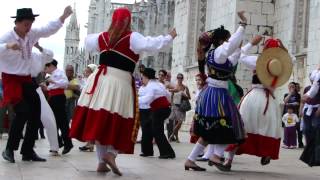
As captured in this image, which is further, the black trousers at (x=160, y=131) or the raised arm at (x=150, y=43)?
the black trousers at (x=160, y=131)

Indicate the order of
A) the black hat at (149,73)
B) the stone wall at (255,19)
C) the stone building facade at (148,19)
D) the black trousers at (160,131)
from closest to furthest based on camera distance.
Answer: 1. the black trousers at (160,131)
2. the black hat at (149,73)
3. the stone wall at (255,19)
4. the stone building facade at (148,19)

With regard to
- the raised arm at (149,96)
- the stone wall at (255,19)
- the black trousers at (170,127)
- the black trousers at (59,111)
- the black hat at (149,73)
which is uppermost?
the stone wall at (255,19)

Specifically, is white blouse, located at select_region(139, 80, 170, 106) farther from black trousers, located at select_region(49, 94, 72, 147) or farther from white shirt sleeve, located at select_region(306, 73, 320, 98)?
white shirt sleeve, located at select_region(306, 73, 320, 98)

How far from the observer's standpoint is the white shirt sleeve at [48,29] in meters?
7.73

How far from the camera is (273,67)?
7922 mm

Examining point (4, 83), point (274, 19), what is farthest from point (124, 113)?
point (274, 19)

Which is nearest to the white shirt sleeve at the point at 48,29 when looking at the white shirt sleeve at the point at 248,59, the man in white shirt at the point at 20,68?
the man in white shirt at the point at 20,68

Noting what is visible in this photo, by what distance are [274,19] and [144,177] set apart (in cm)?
1056

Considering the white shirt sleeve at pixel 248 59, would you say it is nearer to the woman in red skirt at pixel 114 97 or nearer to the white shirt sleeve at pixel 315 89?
the white shirt sleeve at pixel 315 89

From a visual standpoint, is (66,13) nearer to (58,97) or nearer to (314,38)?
(58,97)

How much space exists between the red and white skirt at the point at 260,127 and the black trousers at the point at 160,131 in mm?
1801

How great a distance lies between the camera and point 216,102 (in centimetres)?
748

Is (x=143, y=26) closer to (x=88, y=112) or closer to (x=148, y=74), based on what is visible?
(x=148, y=74)

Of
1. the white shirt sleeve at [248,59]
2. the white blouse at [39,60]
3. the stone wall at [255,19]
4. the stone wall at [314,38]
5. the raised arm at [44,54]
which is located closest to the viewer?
the white blouse at [39,60]
